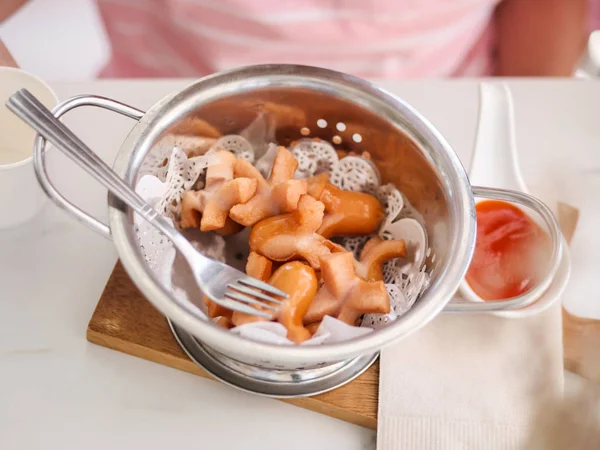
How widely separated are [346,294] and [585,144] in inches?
16.6

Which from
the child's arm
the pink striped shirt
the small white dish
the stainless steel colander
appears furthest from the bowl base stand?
the child's arm

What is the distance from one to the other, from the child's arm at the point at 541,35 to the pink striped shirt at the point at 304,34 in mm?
28

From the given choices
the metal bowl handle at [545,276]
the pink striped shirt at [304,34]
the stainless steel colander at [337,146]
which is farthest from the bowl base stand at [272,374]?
the pink striped shirt at [304,34]

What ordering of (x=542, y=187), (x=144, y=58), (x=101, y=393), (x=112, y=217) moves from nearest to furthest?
Answer: (x=112, y=217)
(x=101, y=393)
(x=542, y=187)
(x=144, y=58)

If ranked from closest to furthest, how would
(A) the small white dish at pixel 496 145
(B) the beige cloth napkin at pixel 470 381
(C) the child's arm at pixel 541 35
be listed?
(B) the beige cloth napkin at pixel 470 381 → (A) the small white dish at pixel 496 145 → (C) the child's arm at pixel 541 35

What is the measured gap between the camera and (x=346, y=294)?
50 centimetres

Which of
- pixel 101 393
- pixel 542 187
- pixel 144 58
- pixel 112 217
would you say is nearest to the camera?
pixel 112 217

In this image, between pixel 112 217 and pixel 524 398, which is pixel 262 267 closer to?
pixel 112 217

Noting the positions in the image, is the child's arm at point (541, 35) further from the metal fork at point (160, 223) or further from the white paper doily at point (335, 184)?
the metal fork at point (160, 223)

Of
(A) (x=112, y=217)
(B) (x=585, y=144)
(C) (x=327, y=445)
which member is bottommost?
(C) (x=327, y=445)

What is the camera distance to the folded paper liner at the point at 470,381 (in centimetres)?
53

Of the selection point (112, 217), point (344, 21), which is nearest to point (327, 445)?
point (112, 217)

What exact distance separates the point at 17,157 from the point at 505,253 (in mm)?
524

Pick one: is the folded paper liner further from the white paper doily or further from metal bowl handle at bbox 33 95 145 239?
metal bowl handle at bbox 33 95 145 239
